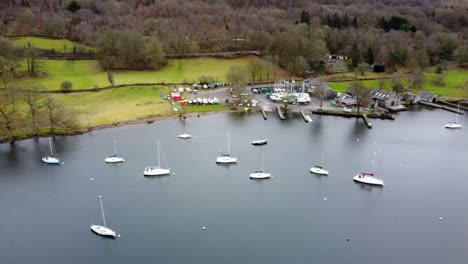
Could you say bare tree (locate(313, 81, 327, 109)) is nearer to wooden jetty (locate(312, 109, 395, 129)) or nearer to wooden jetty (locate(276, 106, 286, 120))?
wooden jetty (locate(312, 109, 395, 129))

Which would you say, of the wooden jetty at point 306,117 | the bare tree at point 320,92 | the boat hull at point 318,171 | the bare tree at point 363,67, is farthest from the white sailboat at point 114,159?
the bare tree at point 363,67

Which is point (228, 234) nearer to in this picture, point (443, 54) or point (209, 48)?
point (209, 48)

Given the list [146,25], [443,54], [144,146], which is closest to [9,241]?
[144,146]

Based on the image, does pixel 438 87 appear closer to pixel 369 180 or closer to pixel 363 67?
pixel 363 67

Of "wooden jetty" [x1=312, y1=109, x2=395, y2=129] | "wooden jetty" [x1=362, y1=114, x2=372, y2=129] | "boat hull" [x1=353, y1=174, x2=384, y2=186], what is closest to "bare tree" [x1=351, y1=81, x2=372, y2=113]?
"wooden jetty" [x1=312, y1=109, x2=395, y2=129]

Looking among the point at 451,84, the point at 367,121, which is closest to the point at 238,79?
the point at 367,121

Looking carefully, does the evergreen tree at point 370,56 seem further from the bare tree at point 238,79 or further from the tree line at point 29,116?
the tree line at point 29,116
